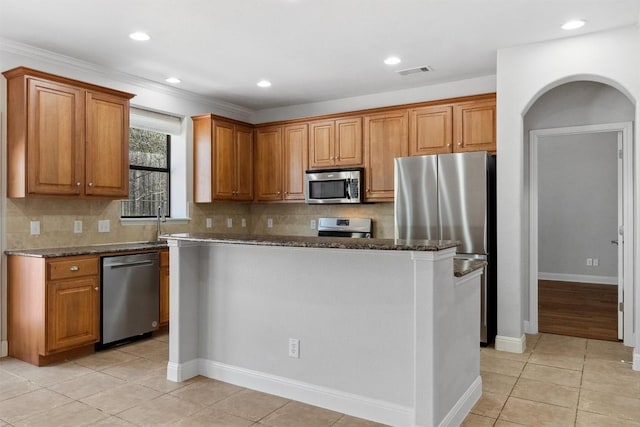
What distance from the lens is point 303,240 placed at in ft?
9.01

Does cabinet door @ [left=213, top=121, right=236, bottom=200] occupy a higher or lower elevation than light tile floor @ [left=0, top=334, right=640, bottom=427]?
higher

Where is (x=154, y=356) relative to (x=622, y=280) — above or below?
below

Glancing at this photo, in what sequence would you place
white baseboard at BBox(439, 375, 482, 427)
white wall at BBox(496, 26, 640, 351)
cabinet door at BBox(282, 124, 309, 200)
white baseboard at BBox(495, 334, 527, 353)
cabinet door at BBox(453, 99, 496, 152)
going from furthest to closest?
cabinet door at BBox(282, 124, 309, 200)
cabinet door at BBox(453, 99, 496, 152)
white baseboard at BBox(495, 334, 527, 353)
white wall at BBox(496, 26, 640, 351)
white baseboard at BBox(439, 375, 482, 427)

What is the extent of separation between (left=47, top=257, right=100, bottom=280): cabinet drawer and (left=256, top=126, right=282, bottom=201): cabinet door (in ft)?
8.11

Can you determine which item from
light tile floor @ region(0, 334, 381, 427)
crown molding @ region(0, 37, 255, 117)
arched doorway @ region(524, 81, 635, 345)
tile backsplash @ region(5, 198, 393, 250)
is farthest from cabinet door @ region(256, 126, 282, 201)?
arched doorway @ region(524, 81, 635, 345)

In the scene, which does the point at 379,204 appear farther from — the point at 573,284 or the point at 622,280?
the point at 573,284

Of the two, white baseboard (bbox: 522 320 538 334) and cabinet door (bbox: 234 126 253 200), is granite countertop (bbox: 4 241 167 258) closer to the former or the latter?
cabinet door (bbox: 234 126 253 200)

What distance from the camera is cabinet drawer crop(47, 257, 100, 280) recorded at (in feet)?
11.7

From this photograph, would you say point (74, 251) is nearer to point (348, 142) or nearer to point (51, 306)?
point (51, 306)

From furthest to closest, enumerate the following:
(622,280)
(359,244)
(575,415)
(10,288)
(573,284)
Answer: (573,284), (622,280), (10,288), (575,415), (359,244)

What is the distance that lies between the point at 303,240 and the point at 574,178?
6326 mm

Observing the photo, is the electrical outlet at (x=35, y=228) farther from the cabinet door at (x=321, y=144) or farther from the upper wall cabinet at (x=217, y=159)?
the cabinet door at (x=321, y=144)

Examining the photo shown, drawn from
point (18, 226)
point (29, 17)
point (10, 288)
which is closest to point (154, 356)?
point (10, 288)

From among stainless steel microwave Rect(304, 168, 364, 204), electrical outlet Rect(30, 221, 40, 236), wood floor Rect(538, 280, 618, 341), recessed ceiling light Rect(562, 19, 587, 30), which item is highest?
recessed ceiling light Rect(562, 19, 587, 30)
